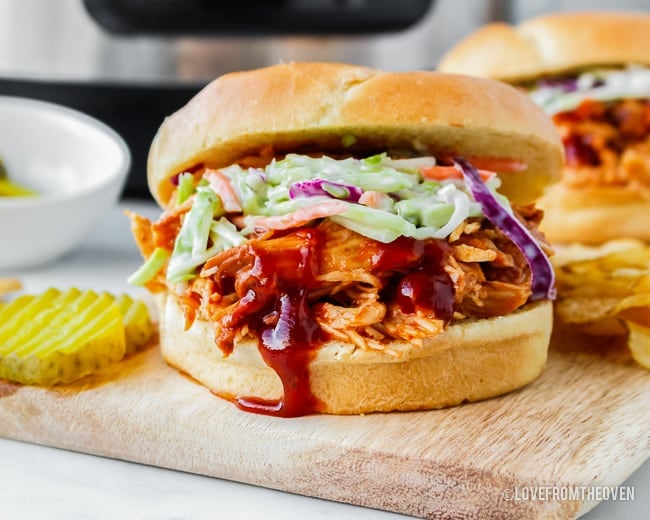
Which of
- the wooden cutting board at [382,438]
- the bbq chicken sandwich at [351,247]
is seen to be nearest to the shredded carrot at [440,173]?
the bbq chicken sandwich at [351,247]

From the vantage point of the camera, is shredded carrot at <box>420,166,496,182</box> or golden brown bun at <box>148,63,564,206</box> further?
shredded carrot at <box>420,166,496,182</box>

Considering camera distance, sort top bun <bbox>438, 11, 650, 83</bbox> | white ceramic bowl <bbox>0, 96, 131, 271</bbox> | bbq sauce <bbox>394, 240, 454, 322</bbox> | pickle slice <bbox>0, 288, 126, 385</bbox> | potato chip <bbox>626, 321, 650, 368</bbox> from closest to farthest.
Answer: bbq sauce <bbox>394, 240, 454, 322</bbox>, pickle slice <bbox>0, 288, 126, 385</bbox>, potato chip <bbox>626, 321, 650, 368</bbox>, white ceramic bowl <bbox>0, 96, 131, 271</bbox>, top bun <bbox>438, 11, 650, 83</bbox>

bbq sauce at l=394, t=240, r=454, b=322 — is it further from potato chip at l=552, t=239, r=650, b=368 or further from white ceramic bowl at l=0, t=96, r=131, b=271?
white ceramic bowl at l=0, t=96, r=131, b=271

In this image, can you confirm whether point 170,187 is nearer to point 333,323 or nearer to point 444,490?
point 333,323

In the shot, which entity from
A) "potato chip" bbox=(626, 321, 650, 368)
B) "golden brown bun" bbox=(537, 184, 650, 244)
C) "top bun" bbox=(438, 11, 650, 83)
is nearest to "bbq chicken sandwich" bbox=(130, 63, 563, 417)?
"potato chip" bbox=(626, 321, 650, 368)

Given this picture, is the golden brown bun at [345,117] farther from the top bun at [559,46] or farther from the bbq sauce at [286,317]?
the top bun at [559,46]

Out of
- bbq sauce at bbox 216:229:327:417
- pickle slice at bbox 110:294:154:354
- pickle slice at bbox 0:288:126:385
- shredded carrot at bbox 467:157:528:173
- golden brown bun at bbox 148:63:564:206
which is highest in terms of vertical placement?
golden brown bun at bbox 148:63:564:206
